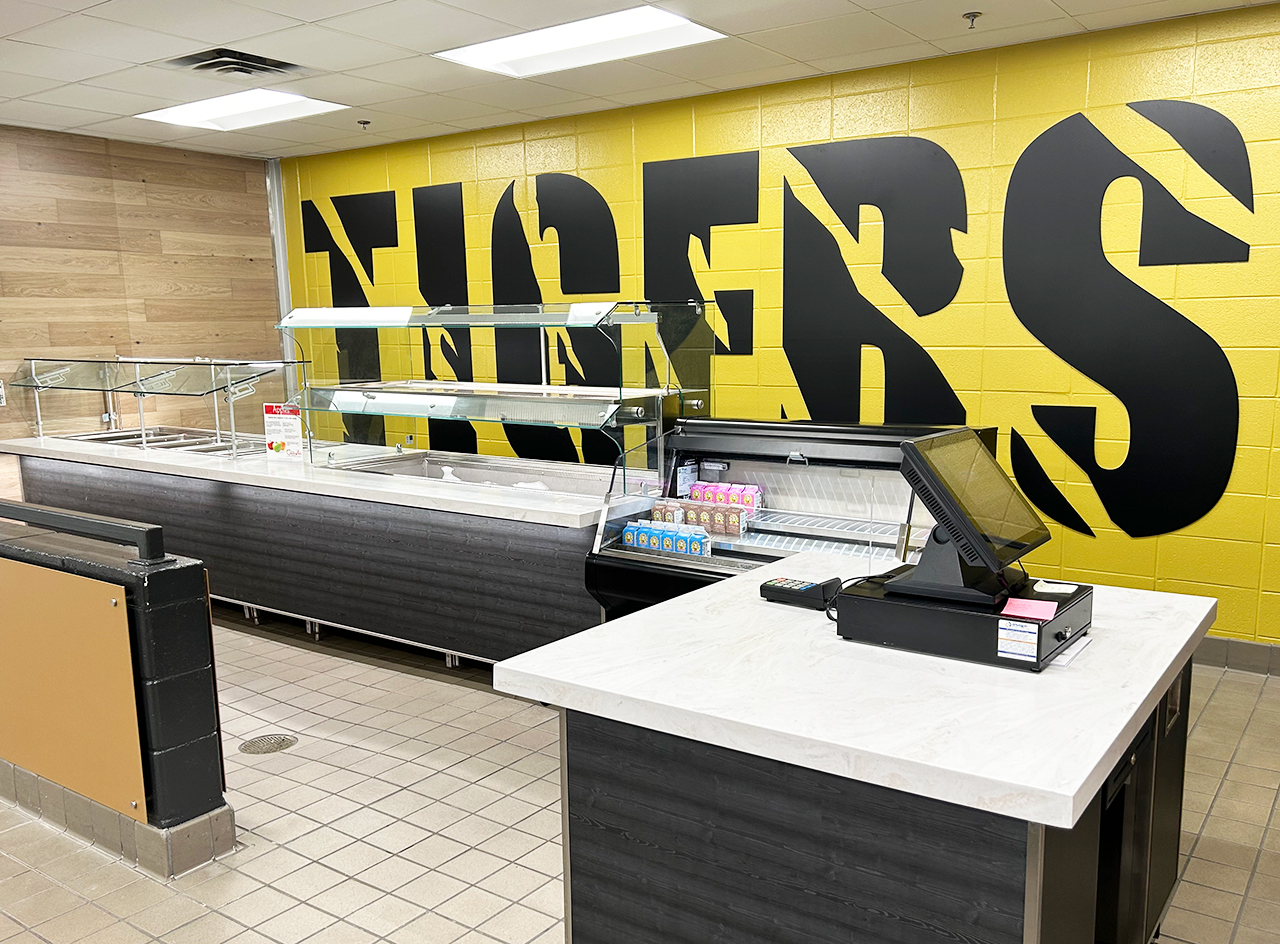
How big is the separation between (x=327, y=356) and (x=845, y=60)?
3104mm

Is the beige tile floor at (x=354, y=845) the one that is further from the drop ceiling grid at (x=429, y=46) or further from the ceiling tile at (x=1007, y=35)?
the ceiling tile at (x=1007, y=35)

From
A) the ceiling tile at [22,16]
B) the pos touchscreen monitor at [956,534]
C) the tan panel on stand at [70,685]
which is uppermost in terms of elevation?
A: the ceiling tile at [22,16]

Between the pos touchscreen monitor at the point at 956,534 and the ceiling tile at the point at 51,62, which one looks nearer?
the pos touchscreen monitor at the point at 956,534

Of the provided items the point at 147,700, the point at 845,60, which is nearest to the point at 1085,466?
the point at 845,60

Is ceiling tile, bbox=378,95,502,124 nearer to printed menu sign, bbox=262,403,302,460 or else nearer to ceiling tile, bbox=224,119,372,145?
ceiling tile, bbox=224,119,372,145

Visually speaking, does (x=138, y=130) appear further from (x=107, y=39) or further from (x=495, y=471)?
(x=495, y=471)

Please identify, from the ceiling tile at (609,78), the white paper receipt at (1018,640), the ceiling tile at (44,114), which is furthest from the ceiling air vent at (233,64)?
the white paper receipt at (1018,640)

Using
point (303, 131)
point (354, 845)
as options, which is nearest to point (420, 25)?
point (303, 131)

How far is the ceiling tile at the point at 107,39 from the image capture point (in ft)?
14.2

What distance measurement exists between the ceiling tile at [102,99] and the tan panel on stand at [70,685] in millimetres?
3561

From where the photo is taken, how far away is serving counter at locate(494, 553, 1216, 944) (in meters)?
1.54

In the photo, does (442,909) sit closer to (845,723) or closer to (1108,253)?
(845,723)

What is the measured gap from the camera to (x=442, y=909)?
273 centimetres

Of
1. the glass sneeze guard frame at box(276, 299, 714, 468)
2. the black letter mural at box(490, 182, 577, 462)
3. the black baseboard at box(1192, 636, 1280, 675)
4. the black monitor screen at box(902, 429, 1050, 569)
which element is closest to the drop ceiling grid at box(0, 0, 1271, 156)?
the black letter mural at box(490, 182, 577, 462)
